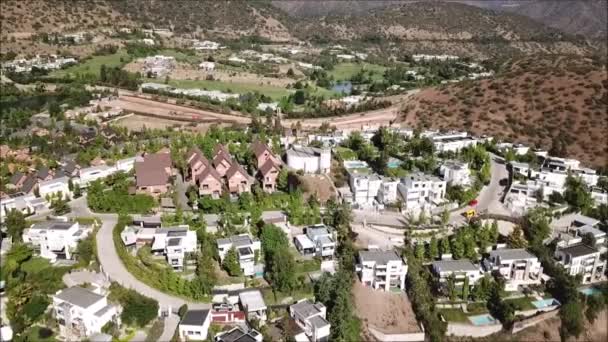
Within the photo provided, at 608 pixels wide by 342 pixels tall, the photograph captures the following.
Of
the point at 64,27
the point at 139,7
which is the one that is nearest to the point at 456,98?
the point at 64,27

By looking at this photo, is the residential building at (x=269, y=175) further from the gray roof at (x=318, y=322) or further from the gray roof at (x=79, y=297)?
the gray roof at (x=79, y=297)

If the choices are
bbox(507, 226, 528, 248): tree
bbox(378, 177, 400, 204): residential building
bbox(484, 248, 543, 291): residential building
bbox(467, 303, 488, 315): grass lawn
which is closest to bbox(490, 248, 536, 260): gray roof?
bbox(484, 248, 543, 291): residential building

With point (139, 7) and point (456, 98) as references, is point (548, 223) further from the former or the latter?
point (139, 7)

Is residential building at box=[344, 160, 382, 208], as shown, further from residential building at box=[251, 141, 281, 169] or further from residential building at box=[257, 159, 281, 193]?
residential building at box=[251, 141, 281, 169]

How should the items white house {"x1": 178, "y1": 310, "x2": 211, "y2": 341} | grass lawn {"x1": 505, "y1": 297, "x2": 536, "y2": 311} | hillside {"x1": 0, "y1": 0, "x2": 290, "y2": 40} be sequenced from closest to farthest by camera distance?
white house {"x1": 178, "y1": 310, "x2": 211, "y2": 341}
grass lawn {"x1": 505, "y1": 297, "x2": 536, "y2": 311}
hillside {"x1": 0, "y1": 0, "x2": 290, "y2": 40}

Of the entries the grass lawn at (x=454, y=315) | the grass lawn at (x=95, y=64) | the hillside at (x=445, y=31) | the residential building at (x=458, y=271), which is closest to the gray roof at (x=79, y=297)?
the grass lawn at (x=454, y=315)

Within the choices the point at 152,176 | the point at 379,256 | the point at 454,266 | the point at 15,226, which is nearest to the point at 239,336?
the point at 379,256
